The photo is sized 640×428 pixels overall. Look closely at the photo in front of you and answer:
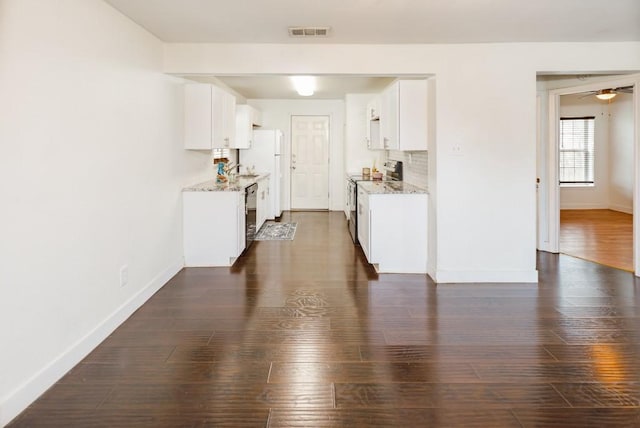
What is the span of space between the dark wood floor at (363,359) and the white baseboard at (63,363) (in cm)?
5

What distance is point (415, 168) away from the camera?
541 cm

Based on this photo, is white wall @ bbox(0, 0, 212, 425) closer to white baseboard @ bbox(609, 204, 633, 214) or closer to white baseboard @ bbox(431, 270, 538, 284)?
white baseboard @ bbox(431, 270, 538, 284)

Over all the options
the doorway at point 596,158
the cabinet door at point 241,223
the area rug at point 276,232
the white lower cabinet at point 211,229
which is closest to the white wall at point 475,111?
the white lower cabinet at point 211,229

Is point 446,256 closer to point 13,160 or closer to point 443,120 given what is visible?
point 443,120

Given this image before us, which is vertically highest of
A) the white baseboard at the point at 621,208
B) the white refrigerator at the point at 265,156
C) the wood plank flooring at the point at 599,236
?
the white refrigerator at the point at 265,156

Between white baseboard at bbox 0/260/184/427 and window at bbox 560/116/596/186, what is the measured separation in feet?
30.1

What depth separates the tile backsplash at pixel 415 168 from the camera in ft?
16.2

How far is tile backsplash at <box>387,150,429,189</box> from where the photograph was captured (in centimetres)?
493

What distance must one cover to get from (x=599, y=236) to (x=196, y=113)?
5.97m

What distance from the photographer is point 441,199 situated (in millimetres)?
4168

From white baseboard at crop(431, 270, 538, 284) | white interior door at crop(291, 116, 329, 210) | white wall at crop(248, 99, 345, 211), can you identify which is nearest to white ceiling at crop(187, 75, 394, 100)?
white wall at crop(248, 99, 345, 211)

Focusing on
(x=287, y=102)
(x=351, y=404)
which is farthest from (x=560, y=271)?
(x=287, y=102)

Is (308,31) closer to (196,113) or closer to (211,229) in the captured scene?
(196,113)

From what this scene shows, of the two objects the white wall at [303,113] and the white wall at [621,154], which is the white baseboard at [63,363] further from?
the white wall at [621,154]
